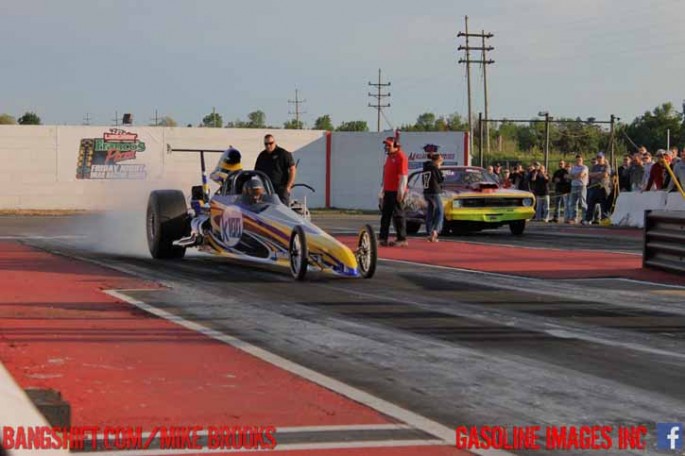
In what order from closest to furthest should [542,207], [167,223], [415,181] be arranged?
[167,223] < [415,181] < [542,207]

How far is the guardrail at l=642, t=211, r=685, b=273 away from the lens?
13439 millimetres

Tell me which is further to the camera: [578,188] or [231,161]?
[578,188]

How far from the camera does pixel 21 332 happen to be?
8148 mm

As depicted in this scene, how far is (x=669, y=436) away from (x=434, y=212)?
48.4ft

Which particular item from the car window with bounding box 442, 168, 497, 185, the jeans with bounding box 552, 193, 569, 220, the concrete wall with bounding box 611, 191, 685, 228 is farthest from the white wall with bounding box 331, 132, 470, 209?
the car window with bounding box 442, 168, 497, 185

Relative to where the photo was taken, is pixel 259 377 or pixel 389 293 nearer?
pixel 259 377

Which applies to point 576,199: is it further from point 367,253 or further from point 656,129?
point 656,129

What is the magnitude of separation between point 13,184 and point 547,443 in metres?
37.0

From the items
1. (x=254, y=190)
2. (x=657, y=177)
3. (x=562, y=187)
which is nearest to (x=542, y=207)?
(x=562, y=187)

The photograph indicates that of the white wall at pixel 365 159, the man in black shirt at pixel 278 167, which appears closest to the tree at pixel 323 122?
the white wall at pixel 365 159

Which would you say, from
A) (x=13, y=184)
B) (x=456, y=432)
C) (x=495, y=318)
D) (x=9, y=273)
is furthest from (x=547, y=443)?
(x=13, y=184)

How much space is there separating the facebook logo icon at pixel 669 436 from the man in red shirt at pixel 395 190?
487 inches

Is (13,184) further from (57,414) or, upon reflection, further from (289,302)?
(57,414)

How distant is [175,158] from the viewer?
41.1 metres
